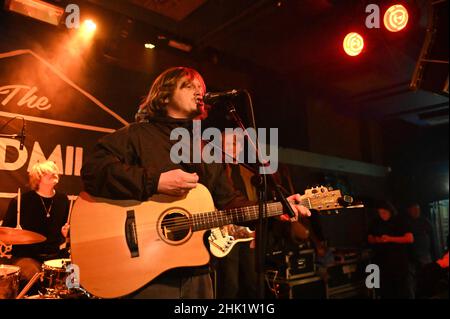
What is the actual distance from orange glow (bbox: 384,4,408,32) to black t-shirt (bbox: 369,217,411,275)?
3.87 m

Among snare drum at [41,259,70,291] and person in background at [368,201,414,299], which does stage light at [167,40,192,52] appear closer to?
snare drum at [41,259,70,291]

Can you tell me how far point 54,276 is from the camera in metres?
3.18

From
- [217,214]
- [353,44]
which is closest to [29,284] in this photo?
[217,214]

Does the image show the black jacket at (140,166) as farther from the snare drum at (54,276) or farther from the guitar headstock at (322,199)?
the snare drum at (54,276)

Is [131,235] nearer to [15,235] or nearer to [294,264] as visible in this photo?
[15,235]

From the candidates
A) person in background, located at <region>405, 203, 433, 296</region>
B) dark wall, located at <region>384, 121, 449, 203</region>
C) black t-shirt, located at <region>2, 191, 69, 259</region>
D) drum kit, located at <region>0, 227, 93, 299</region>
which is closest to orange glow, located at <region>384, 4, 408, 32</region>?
drum kit, located at <region>0, 227, 93, 299</region>

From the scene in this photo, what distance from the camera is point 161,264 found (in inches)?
77.4

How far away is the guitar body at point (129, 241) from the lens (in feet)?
6.25

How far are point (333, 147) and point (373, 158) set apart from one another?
1.91m

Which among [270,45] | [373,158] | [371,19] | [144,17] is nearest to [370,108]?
[373,158]

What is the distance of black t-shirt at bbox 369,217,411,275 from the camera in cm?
603

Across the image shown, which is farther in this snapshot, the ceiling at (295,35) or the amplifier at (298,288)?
the amplifier at (298,288)

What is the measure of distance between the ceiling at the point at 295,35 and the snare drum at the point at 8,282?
3.40 m

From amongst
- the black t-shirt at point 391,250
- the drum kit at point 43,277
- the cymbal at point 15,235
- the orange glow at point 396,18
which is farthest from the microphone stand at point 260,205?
the black t-shirt at point 391,250
